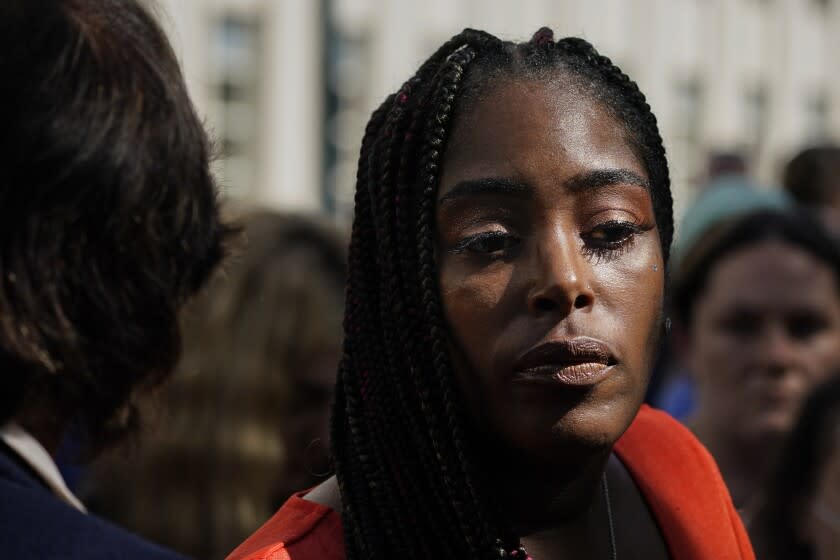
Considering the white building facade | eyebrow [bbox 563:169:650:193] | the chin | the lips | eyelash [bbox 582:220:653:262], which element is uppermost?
eyebrow [bbox 563:169:650:193]

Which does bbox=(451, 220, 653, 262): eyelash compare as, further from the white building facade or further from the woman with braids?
the white building facade

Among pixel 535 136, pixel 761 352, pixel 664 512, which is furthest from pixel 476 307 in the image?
pixel 761 352

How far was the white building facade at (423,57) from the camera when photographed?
1562 cm

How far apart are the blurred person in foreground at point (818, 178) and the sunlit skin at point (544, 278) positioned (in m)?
4.68

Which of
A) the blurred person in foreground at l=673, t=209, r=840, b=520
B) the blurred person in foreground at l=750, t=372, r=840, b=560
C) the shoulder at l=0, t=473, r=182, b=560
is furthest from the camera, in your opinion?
the blurred person in foreground at l=673, t=209, r=840, b=520

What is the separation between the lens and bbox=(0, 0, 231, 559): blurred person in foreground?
6.90ft

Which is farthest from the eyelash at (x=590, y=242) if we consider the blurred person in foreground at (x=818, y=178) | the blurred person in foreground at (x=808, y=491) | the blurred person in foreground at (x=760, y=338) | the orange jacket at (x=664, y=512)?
the blurred person in foreground at (x=818, y=178)

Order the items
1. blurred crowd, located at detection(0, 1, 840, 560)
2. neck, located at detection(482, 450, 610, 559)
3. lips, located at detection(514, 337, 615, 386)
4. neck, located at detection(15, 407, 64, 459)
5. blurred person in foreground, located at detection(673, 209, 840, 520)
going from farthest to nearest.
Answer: blurred person in foreground, located at detection(673, 209, 840, 520) → blurred crowd, located at detection(0, 1, 840, 560) → neck, located at detection(15, 407, 64, 459) → neck, located at detection(482, 450, 610, 559) → lips, located at detection(514, 337, 615, 386)

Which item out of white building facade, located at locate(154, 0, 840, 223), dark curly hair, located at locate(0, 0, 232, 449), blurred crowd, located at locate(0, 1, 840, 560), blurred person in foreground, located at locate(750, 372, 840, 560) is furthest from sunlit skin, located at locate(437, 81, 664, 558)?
white building facade, located at locate(154, 0, 840, 223)

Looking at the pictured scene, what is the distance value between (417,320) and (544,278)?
205 millimetres

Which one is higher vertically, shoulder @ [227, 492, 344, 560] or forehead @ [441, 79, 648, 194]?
forehead @ [441, 79, 648, 194]

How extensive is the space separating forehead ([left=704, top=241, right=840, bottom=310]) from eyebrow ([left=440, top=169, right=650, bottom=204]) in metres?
2.37

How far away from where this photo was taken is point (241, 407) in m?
3.66

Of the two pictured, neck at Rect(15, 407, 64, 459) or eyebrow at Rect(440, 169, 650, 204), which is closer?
eyebrow at Rect(440, 169, 650, 204)
